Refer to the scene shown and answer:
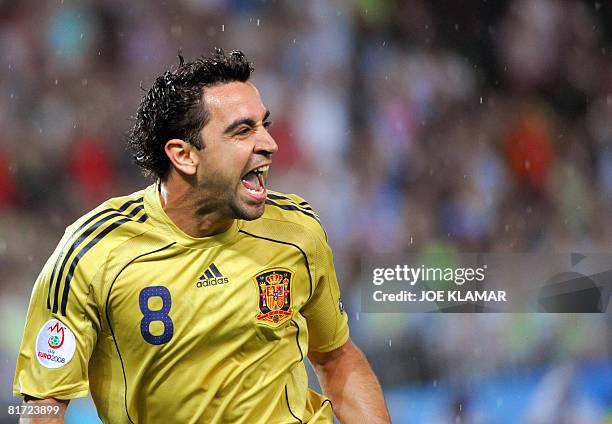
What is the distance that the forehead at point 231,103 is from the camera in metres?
2.01

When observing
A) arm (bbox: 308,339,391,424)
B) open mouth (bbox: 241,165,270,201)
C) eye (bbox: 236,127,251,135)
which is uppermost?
eye (bbox: 236,127,251,135)

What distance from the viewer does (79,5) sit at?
4016mm

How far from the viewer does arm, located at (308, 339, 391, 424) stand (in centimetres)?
224

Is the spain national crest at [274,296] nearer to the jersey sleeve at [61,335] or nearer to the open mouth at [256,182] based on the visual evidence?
the open mouth at [256,182]

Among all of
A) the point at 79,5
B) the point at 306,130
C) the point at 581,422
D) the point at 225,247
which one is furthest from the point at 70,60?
the point at 581,422

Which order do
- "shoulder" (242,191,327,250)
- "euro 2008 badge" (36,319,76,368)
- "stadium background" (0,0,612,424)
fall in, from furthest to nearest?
"stadium background" (0,0,612,424) → "shoulder" (242,191,327,250) → "euro 2008 badge" (36,319,76,368)

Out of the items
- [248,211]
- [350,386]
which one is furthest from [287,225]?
[350,386]

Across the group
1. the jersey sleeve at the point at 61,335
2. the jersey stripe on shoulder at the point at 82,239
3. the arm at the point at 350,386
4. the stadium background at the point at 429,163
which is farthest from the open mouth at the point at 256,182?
the stadium background at the point at 429,163

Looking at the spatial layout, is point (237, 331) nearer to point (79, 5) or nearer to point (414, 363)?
point (414, 363)

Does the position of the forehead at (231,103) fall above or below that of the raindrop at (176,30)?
below

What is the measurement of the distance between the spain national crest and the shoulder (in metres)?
0.09

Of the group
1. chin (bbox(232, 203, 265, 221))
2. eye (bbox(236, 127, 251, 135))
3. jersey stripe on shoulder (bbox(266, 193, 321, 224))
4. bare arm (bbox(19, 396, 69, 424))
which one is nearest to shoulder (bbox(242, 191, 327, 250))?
jersey stripe on shoulder (bbox(266, 193, 321, 224))

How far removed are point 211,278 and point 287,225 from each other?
0.24 metres

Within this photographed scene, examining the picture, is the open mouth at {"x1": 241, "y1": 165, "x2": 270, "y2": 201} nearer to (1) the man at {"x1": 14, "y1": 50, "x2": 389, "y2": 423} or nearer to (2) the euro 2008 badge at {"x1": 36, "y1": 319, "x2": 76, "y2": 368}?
(1) the man at {"x1": 14, "y1": 50, "x2": 389, "y2": 423}
